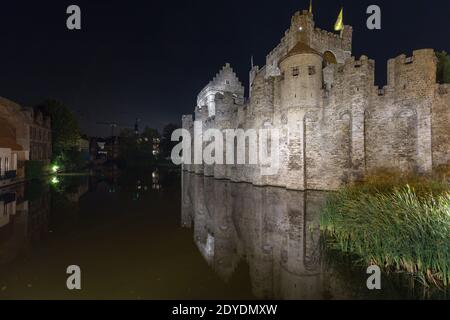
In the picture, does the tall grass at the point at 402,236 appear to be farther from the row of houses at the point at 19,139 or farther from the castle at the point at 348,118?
the row of houses at the point at 19,139

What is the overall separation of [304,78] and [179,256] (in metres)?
14.6

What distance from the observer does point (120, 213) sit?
1110cm

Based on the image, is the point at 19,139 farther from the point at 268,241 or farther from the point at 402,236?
the point at 402,236

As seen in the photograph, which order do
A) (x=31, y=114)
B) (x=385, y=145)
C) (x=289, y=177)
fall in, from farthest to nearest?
(x=31, y=114) → (x=289, y=177) → (x=385, y=145)

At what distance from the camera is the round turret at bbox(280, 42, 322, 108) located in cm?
1644

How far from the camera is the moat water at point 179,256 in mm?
4371

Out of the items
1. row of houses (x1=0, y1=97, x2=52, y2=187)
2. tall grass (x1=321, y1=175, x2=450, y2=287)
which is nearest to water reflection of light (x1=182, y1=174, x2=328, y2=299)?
tall grass (x1=321, y1=175, x2=450, y2=287)

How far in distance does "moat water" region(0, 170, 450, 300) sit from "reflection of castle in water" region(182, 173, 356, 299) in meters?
0.03

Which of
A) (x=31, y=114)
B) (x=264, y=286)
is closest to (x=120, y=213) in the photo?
(x=264, y=286)

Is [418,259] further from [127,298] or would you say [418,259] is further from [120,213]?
[120,213]

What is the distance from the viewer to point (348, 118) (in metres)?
15.9

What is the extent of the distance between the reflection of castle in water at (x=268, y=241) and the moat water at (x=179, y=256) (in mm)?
30

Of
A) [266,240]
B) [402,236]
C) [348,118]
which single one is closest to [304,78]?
[348,118]
